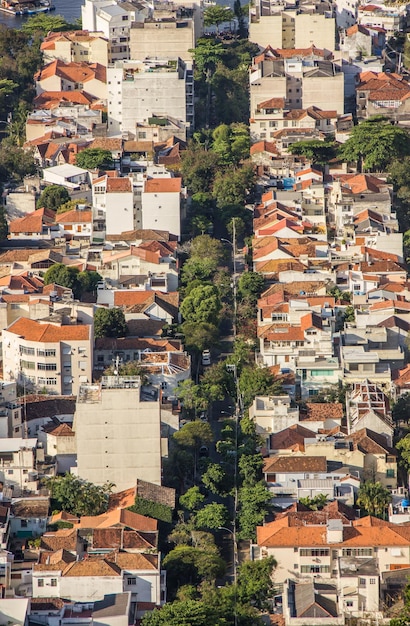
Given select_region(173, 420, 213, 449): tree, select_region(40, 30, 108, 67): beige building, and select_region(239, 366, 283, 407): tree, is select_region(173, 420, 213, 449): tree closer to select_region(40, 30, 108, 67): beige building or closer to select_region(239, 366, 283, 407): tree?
select_region(239, 366, 283, 407): tree

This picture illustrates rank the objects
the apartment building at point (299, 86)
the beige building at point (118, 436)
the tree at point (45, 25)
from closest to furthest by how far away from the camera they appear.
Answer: the beige building at point (118, 436) → the apartment building at point (299, 86) → the tree at point (45, 25)

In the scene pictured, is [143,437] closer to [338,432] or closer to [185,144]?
[338,432]

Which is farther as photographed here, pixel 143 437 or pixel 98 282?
pixel 98 282

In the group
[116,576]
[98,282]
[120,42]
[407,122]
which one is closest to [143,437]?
[116,576]

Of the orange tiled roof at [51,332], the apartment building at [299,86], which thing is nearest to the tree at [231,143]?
the apartment building at [299,86]

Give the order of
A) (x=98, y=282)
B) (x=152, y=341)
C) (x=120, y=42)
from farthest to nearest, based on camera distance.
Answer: (x=120, y=42)
(x=98, y=282)
(x=152, y=341)

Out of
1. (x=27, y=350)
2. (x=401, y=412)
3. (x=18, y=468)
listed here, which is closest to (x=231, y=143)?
(x=27, y=350)

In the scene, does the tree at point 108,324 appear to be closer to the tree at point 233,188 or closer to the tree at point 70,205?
the tree at point 70,205

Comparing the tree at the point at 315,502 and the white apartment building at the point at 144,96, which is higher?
the white apartment building at the point at 144,96
